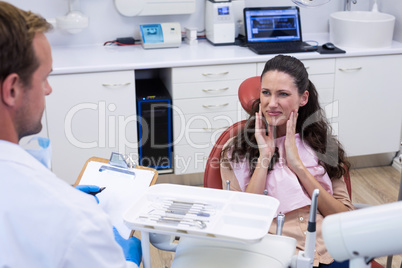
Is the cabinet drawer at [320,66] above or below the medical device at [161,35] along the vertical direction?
below

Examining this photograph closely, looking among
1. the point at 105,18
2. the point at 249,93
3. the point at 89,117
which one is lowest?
the point at 89,117

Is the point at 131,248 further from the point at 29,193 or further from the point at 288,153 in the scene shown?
the point at 288,153

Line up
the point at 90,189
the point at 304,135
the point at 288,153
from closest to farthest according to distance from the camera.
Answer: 1. the point at 90,189
2. the point at 288,153
3. the point at 304,135

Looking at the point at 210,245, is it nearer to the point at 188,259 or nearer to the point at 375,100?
the point at 188,259

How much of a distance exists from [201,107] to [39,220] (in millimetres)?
2320

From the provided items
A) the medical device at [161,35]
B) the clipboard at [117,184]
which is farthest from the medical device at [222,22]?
the clipboard at [117,184]

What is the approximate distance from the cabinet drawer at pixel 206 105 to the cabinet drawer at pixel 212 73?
12 cm

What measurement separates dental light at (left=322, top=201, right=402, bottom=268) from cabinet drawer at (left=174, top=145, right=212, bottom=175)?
2571mm

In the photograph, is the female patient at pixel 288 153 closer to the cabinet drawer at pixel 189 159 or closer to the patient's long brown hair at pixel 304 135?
the patient's long brown hair at pixel 304 135

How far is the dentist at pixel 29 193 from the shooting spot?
1004mm

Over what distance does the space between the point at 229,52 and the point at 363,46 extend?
84 centimetres

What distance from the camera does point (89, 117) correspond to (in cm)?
318

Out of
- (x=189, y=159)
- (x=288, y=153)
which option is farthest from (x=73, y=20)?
(x=288, y=153)

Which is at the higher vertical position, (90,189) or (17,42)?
(17,42)
